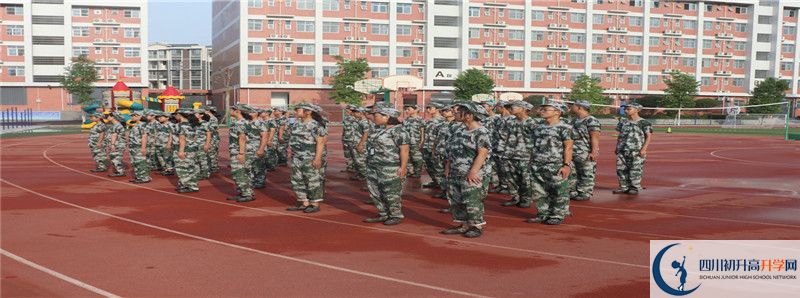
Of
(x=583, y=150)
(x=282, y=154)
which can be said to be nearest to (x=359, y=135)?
(x=282, y=154)

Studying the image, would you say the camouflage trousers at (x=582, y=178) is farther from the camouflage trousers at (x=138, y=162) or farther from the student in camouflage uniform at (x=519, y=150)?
the camouflage trousers at (x=138, y=162)

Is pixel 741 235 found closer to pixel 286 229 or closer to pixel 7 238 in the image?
pixel 286 229

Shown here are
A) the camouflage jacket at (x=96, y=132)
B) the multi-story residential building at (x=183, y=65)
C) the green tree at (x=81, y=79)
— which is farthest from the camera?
the multi-story residential building at (x=183, y=65)

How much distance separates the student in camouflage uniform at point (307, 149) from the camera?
1000 cm

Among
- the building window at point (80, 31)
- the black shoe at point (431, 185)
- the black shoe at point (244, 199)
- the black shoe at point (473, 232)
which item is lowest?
the black shoe at point (244, 199)

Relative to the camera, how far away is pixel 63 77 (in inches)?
2372

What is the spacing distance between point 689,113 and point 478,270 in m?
62.7

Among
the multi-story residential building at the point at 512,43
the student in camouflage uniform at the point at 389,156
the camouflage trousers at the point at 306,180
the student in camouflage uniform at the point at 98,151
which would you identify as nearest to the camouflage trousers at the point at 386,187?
the student in camouflage uniform at the point at 389,156

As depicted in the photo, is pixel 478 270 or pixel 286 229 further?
pixel 286 229

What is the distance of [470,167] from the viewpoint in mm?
8148

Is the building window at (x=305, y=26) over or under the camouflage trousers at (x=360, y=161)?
over

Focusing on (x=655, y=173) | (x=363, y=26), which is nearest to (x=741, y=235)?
(x=655, y=173)

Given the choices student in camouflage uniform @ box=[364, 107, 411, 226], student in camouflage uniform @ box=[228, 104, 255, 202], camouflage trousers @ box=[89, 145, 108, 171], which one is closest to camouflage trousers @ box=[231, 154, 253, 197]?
student in camouflage uniform @ box=[228, 104, 255, 202]

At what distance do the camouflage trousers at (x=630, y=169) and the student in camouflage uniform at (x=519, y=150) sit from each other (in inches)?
114
